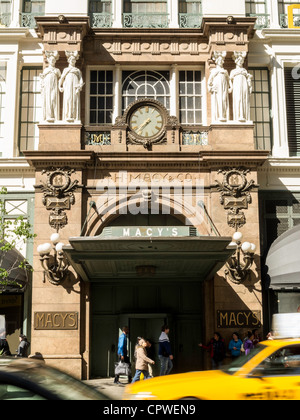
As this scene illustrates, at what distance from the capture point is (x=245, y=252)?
18.6m

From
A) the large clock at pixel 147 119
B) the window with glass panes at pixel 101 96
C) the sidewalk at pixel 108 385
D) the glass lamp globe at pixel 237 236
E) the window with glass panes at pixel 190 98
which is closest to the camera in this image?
the sidewalk at pixel 108 385

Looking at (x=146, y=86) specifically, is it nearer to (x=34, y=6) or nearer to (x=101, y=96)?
(x=101, y=96)

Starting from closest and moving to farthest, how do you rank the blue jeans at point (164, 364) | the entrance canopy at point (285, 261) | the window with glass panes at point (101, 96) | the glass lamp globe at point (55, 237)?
the blue jeans at point (164, 364) → the entrance canopy at point (285, 261) → the glass lamp globe at point (55, 237) → the window with glass panes at point (101, 96)

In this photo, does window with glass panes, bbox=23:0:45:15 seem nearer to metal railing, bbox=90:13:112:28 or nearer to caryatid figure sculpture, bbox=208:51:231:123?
metal railing, bbox=90:13:112:28

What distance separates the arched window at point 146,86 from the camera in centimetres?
2112

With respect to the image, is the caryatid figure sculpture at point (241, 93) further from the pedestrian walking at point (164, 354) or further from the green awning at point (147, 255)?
the pedestrian walking at point (164, 354)

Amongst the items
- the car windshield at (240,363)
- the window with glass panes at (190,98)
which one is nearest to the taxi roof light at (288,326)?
the car windshield at (240,363)

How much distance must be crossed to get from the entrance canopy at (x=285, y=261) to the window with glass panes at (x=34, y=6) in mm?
12166

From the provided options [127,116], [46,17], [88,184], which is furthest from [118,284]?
[46,17]

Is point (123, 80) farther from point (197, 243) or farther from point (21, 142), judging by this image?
point (197, 243)

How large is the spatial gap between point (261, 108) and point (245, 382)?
1455 centimetres

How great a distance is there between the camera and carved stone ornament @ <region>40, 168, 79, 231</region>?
19.3m

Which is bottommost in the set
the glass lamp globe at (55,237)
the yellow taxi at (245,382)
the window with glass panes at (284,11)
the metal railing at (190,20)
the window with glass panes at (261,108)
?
the yellow taxi at (245,382)

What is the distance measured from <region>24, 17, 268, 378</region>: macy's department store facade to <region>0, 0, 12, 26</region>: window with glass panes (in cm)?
222
